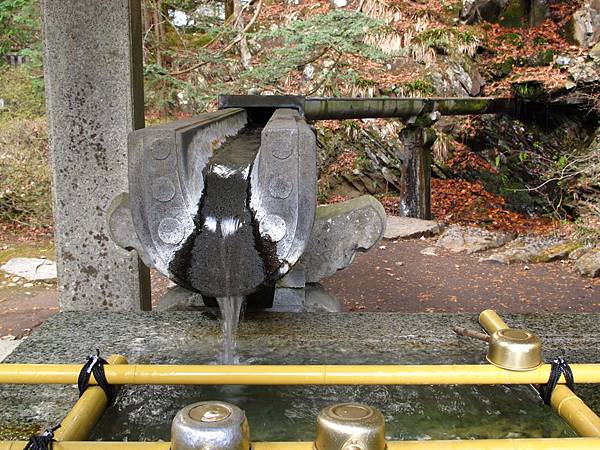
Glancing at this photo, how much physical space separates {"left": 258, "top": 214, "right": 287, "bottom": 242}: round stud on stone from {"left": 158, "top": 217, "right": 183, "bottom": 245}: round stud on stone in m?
0.22

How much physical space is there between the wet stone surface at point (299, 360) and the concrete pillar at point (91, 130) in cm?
111

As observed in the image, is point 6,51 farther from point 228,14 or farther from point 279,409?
point 279,409

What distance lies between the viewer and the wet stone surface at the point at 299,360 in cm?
165

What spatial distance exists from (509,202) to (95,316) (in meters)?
9.87

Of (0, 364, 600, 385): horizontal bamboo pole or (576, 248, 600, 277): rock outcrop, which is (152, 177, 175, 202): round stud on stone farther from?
(576, 248, 600, 277): rock outcrop

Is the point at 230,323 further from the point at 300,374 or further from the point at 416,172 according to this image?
the point at 416,172

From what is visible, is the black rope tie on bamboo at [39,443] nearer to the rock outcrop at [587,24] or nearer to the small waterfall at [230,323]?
the small waterfall at [230,323]

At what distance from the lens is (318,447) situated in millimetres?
1033

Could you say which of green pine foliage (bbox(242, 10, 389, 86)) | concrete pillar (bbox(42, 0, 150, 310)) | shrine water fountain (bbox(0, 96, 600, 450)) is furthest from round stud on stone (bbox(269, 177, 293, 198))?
green pine foliage (bbox(242, 10, 389, 86))

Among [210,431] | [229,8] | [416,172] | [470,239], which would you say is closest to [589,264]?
[470,239]

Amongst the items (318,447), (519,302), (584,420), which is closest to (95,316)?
(318,447)

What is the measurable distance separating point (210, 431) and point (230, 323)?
1.06 meters

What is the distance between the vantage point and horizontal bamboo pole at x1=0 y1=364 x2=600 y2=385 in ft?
4.62

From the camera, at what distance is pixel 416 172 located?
32.2 feet
